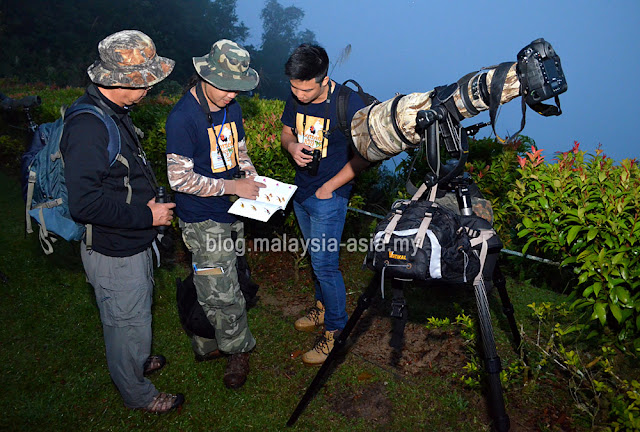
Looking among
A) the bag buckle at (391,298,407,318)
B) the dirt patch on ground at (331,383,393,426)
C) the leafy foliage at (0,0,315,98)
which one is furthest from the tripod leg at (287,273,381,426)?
the leafy foliage at (0,0,315,98)

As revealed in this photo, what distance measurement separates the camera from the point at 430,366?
400cm

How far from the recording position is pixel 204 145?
3.32m

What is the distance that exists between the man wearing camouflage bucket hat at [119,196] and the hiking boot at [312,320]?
1.72m

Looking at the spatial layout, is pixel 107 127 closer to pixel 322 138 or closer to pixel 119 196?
pixel 119 196

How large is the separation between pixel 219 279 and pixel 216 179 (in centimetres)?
82

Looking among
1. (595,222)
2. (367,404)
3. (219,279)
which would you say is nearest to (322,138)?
(219,279)

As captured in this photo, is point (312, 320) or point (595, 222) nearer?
point (595, 222)

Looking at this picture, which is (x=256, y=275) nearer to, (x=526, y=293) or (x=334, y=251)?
(x=334, y=251)

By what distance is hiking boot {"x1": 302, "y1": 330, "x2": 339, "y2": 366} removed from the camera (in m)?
4.05

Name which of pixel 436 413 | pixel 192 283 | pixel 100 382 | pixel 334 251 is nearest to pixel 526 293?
pixel 436 413

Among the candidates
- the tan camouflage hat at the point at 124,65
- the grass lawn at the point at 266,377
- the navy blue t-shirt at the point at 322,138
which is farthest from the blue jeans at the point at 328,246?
the tan camouflage hat at the point at 124,65

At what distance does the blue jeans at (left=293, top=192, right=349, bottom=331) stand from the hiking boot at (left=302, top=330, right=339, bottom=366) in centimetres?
9

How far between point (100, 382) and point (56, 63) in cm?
4835

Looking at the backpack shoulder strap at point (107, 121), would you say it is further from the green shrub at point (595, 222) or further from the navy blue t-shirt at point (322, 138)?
the green shrub at point (595, 222)
